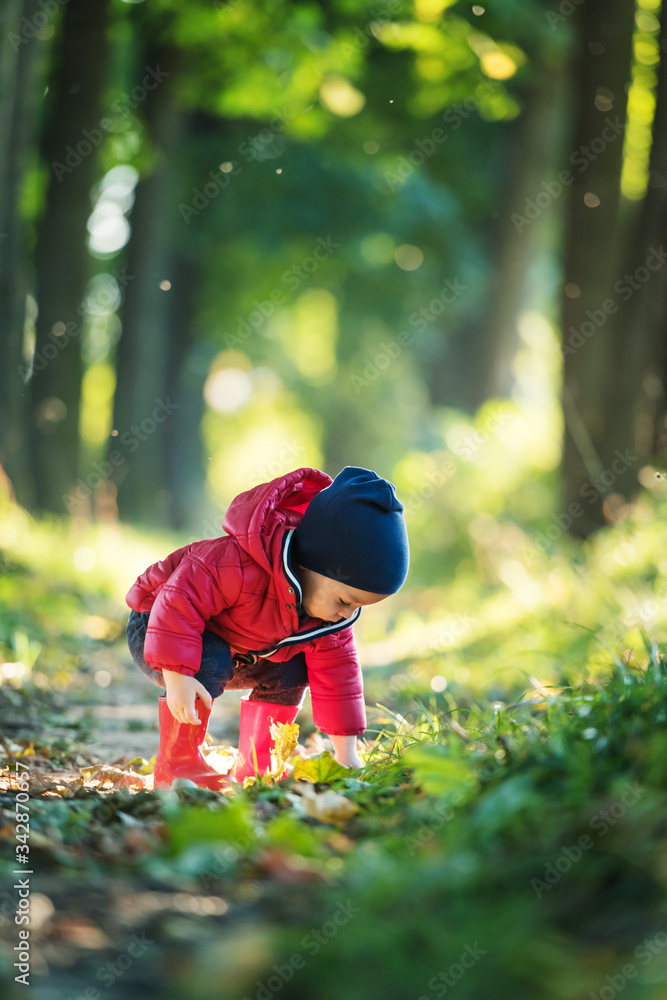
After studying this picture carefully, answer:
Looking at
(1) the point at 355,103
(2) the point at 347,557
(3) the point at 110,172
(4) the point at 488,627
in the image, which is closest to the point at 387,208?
(1) the point at 355,103

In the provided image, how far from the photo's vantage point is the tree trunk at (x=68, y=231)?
967 cm

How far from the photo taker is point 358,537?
294 cm

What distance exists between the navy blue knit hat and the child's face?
0.10 feet

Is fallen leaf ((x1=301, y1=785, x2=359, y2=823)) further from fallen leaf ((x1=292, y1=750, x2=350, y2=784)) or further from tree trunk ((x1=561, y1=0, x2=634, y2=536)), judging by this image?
tree trunk ((x1=561, y1=0, x2=634, y2=536))

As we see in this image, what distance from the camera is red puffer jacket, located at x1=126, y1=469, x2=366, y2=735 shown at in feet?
9.62

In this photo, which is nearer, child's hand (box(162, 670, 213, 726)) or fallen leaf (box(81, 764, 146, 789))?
child's hand (box(162, 670, 213, 726))

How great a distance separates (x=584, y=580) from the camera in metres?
5.98
